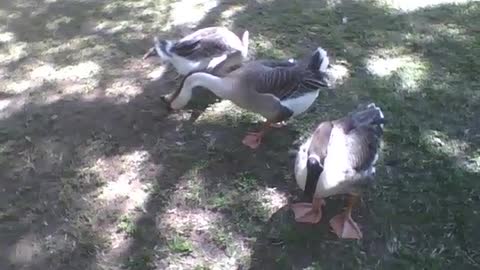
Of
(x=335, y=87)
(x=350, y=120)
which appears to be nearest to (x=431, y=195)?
(x=350, y=120)

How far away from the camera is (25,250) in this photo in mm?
3271

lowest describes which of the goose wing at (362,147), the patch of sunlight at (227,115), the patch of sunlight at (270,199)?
the patch of sunlight at (227,115)

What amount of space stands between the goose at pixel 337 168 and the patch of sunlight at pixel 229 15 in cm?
248

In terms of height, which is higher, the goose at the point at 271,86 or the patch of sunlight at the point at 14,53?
the goose at the point at 271,86

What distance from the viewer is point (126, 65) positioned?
506cm

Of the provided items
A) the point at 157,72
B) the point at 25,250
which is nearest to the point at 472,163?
the point at 157,72

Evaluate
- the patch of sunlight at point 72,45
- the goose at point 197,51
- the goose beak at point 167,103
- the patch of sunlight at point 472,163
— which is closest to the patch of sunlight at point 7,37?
the patch of sunlight at point 72,45

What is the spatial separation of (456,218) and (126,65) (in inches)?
116

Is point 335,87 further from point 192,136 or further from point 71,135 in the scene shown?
point 71,135

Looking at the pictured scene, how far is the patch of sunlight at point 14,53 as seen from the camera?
5297 millimetres


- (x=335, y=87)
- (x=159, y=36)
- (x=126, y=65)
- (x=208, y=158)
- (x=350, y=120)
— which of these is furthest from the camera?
(x=159, y=36)

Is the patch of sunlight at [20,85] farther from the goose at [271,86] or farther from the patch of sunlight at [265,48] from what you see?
the patch of sunlight at [265,48]

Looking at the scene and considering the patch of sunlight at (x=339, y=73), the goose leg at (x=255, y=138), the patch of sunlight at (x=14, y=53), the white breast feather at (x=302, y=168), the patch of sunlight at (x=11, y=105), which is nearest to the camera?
the white breast feather at (x=302, y=168)

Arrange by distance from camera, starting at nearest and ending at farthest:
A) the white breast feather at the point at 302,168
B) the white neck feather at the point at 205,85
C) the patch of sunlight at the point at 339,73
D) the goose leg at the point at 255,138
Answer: the white breast feather at the point at 302,168 → the goose leg at the point at 255,138 → the white neck feather at the point at 205,85 → the patch of sunlight at the point at 339,73
